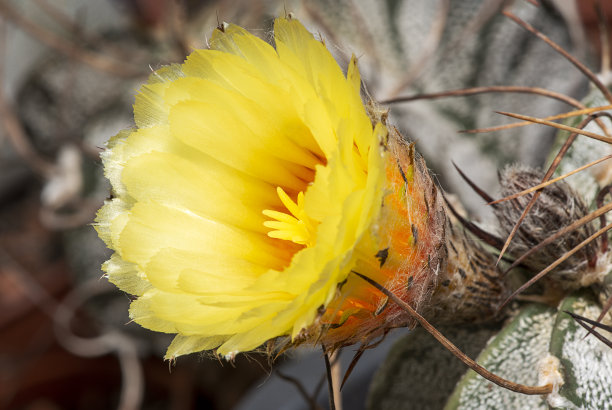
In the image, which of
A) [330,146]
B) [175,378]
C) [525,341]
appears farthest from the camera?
[175,378]

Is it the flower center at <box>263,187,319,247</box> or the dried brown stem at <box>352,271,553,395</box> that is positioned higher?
the flower center at <box>263,187,319,247</box>

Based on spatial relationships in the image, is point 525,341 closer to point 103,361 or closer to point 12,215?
point 103,361

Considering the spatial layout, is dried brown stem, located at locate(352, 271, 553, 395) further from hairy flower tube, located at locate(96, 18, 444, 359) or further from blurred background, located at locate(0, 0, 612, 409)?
blurred background, located at locate(0, 0, 612, 409)

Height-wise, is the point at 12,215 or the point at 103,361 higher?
the point at 12,215

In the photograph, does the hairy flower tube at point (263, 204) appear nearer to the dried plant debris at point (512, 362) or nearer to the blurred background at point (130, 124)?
the dried plant debris at point (512, 362)

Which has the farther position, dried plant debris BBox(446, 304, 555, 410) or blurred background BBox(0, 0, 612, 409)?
blurred background BBox(0, 0, 612, 409)

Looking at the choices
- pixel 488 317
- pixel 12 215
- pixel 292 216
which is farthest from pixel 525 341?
pixel 12 215

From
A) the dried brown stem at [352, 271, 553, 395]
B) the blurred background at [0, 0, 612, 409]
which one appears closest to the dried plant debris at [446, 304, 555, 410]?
the dried brown stem at [352, 271, 553, 395]
